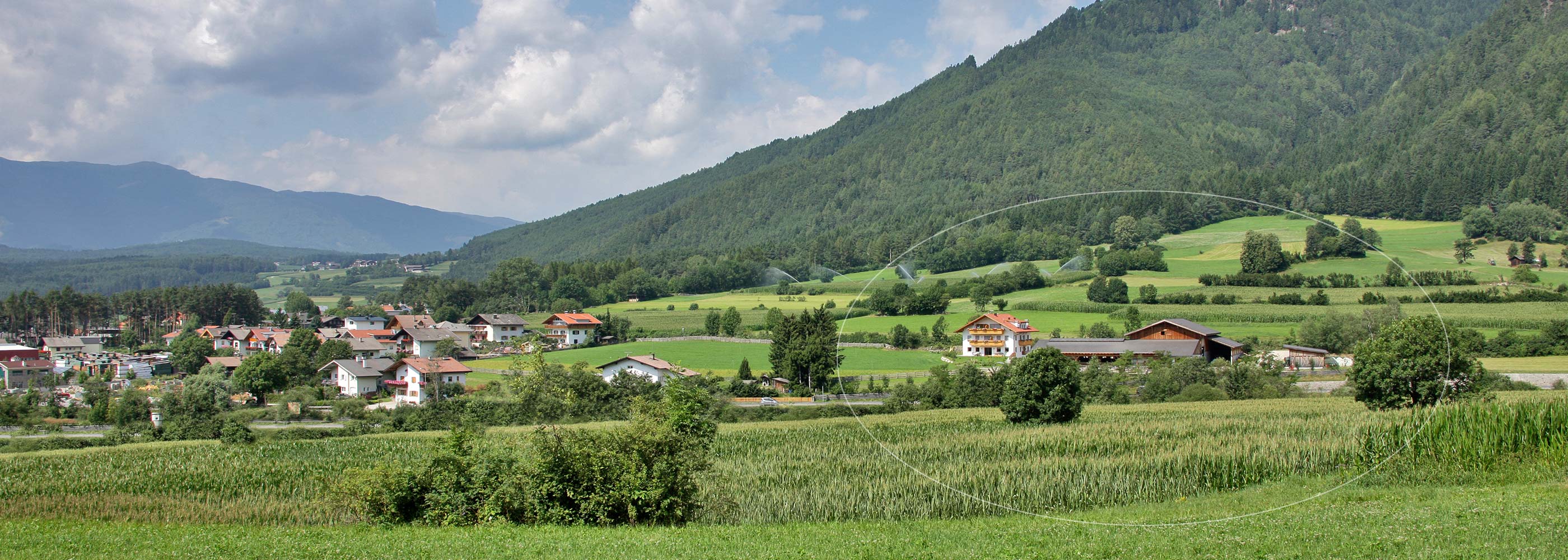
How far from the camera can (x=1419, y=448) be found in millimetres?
15461

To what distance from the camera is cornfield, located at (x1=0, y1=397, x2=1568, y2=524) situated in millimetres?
16188

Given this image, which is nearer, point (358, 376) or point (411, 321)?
point (358, 376)

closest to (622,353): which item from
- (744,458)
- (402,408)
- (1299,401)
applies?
(402,408)

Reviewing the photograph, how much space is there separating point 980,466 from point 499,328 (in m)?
85.3

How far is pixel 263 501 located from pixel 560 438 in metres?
10.8

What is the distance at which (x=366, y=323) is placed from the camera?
4530 inches

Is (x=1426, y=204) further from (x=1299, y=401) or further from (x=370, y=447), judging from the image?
(x=370, y=447)

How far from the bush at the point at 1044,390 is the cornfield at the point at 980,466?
0.71 metres

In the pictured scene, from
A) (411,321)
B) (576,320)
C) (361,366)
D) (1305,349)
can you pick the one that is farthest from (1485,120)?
(361,366)

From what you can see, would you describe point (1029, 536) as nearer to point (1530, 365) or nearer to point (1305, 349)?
point (1305, 349)

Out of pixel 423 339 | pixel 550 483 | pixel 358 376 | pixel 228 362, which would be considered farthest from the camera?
pixel 423 339

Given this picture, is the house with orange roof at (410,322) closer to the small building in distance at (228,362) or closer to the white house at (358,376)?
the small building in distance at (228,362)

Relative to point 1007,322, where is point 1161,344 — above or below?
below

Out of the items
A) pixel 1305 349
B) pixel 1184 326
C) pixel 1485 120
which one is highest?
pixel 1485 120
